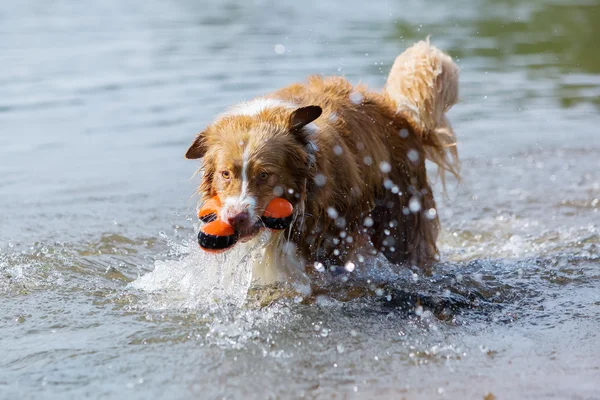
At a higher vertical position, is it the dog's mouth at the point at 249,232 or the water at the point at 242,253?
the dog's mouth at the point at 249,232

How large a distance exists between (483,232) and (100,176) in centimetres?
443

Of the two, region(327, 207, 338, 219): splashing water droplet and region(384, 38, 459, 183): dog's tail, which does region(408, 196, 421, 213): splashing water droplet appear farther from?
region(327, 207, 338, 219): splashing water droplet

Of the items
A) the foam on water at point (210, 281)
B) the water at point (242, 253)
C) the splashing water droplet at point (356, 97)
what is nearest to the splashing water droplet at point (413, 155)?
the splashing water droplet at point (356, 97)

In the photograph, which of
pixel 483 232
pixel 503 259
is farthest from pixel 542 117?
pixel 503 259

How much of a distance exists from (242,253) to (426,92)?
2.10 m

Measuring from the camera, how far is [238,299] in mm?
5785

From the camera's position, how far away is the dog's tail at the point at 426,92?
21.6 ft

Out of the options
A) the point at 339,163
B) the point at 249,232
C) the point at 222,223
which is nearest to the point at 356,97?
the point at 339,163

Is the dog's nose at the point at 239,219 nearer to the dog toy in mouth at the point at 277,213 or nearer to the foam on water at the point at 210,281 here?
the dog toy in mouth at the point at 277,213

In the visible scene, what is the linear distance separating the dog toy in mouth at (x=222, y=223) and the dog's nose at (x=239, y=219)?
33 millimetres

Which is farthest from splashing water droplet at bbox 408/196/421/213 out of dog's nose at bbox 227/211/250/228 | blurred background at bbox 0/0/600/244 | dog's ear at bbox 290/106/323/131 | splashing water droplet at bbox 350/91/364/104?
blurred background at bbox 0/0/600/244

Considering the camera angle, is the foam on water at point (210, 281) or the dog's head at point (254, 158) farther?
the foam on water at point (210, 281)

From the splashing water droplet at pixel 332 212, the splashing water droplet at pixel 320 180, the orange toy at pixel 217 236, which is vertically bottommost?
the splashing water droplet at pixel 332 212

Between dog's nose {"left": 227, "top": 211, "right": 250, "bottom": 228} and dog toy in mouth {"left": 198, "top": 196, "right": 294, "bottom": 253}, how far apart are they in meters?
0.03
